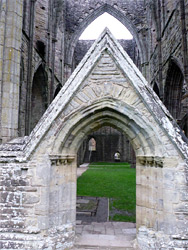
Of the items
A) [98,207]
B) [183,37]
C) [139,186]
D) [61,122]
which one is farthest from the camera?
[183,37]

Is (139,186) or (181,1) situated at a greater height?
(181,1)

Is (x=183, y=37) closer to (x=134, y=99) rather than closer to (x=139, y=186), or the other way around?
(x=134, y=99)

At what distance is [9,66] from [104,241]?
168 inches

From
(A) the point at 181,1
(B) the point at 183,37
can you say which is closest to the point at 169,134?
(B) the point at 183,37

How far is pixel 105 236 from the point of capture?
378 centimetres

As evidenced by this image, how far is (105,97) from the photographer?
3.39m

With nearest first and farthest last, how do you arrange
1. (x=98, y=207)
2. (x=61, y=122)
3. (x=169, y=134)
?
(x=169, y=134) < (x=61, y=122) < (x=98, y=207)

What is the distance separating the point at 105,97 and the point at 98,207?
12.5ft

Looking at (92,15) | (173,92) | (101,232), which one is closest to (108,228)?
(101,232)

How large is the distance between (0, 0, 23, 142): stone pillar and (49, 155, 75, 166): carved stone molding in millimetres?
1883

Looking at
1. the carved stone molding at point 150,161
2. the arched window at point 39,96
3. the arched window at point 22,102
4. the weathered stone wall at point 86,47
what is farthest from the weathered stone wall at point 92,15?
the carved stone molding at point 150,161

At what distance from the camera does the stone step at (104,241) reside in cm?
338

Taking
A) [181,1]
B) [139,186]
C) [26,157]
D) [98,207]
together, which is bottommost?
[98,207]

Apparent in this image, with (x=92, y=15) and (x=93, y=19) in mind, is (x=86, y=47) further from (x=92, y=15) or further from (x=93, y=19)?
(x=92, y=15)
